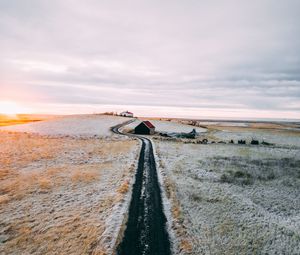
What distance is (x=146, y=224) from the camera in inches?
587

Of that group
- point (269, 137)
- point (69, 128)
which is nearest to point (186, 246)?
point (269, 137)

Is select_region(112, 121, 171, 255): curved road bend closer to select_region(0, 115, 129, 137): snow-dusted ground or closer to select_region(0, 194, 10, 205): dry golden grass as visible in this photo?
select_region(0, 194, 10, 205): dry golden grass

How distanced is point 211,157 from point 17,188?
2701 centimetres

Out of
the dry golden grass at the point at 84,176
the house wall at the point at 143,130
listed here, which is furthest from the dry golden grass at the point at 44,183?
the house wall at the point at 143,130

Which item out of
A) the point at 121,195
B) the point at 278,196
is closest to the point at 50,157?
the point at 121,195

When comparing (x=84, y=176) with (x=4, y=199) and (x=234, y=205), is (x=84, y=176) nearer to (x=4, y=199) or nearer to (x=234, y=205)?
(x=4, y=199)

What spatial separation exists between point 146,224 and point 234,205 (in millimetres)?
8019

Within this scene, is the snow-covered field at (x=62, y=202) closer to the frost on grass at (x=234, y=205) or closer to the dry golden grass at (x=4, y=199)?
the dry golden grass at (x=4, y=199)

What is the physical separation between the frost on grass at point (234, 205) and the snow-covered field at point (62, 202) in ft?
13.9

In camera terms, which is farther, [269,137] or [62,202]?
[269,137]

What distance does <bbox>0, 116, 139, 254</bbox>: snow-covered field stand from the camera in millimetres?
13281

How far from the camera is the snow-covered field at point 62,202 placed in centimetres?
1328

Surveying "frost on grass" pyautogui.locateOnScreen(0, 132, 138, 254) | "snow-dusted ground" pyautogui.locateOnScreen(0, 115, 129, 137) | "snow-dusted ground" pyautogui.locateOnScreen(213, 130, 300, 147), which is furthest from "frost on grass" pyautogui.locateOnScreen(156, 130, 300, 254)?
"snow-dusted ground" pyautogui.locateOnScreen(0, 115, 129, 137)

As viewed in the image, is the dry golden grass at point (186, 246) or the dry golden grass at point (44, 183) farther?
the dry golden grass at point (44, 183)
